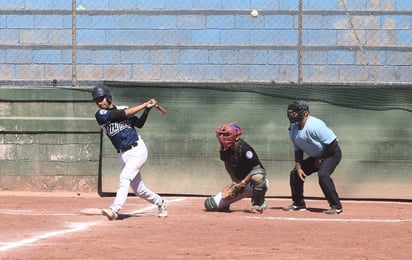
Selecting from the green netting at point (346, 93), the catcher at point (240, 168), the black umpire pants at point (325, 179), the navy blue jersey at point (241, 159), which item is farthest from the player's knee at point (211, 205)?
the green netting at point (346, 93)

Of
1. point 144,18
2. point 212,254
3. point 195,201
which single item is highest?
point 144,18

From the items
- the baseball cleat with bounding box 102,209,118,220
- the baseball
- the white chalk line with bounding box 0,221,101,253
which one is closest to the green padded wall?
the baseball

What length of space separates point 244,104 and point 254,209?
3.34 metres

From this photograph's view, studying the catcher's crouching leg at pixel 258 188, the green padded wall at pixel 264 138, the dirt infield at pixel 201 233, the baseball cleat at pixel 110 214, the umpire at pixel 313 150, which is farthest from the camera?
the green padded wall at pixel 264 138

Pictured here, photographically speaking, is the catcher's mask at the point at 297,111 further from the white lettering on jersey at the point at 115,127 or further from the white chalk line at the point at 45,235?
the white chalk line at the point at 45,235

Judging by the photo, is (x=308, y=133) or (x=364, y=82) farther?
(x=364, y=82)

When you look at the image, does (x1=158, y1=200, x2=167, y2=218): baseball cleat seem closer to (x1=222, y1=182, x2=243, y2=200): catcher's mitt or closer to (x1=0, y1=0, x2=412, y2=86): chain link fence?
(x1=222, y1=182, x2=243, y2=200): catcher's mitt

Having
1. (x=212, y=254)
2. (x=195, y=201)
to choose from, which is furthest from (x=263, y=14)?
(x=212, y=254)

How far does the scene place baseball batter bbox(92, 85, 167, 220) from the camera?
10.1 m

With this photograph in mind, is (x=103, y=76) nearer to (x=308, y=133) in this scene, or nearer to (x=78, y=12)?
(x=78, y=12)

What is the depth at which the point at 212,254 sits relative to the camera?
7.26 metres

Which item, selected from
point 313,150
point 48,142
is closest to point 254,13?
point 48,142

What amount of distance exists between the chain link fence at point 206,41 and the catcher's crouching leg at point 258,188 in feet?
15.5

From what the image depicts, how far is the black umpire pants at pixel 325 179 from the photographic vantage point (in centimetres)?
1139
